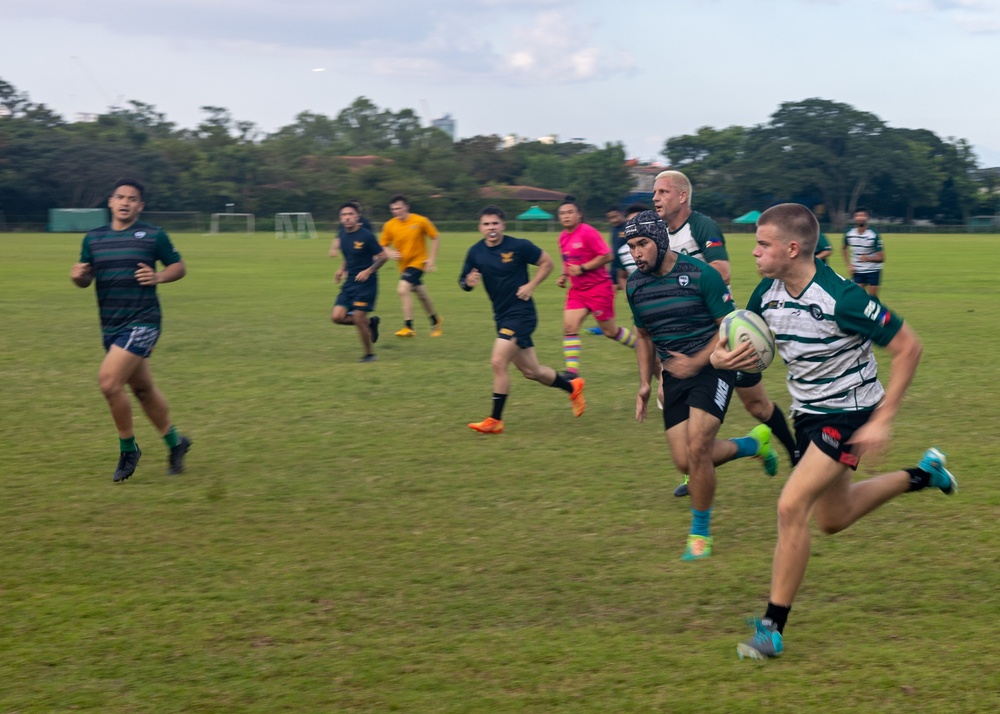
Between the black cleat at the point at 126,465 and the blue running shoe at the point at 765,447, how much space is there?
169 inches

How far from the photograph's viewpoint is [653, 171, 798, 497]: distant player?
6934mm

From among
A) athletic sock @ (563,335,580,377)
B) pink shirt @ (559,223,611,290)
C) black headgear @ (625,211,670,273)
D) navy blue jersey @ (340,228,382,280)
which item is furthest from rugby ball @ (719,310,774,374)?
navy blue jersey @ (340,228,382,280)

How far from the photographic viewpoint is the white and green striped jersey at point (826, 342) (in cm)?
448

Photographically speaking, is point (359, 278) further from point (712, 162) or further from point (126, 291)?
point (712, 162)

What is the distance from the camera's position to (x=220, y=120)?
100812 mm

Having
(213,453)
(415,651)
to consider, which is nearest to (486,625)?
(415,651)

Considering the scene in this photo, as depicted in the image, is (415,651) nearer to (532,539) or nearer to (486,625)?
(486,625)

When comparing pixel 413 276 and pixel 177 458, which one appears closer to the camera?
pixel 177 458

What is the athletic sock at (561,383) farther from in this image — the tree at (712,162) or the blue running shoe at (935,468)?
the tree at (712,162)

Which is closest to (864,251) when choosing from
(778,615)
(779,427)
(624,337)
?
(624,337)

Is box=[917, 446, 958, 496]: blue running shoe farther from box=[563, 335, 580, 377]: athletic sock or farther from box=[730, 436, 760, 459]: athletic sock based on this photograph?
box=[563, 335, 580, 377]: athletic sock

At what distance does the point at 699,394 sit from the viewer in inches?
234

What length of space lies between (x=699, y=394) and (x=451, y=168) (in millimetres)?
90170

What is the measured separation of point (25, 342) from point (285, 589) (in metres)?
11.4
